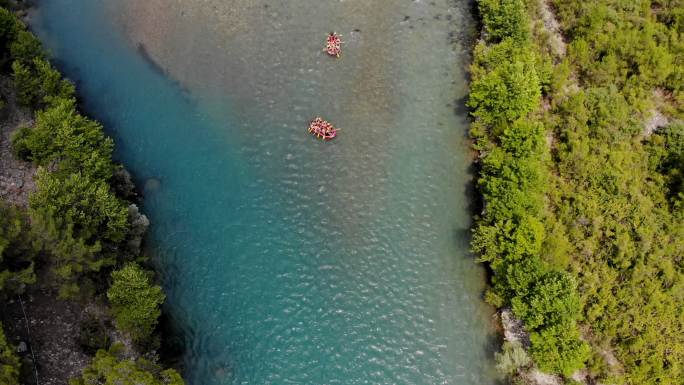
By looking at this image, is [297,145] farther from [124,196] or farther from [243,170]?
[124,196]

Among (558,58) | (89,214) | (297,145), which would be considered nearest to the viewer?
(89,214)

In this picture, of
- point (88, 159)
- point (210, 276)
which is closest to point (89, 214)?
point (88, 159)

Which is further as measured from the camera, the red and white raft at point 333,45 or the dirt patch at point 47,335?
the red and white raft at point 333,45

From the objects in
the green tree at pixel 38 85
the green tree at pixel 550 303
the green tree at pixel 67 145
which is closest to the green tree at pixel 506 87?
the green tree at pixel 550 303

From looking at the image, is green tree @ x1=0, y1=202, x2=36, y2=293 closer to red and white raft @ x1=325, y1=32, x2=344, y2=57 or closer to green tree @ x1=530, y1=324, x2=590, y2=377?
red and white raft @ x1=325, y1=32, x2=344, y2=57

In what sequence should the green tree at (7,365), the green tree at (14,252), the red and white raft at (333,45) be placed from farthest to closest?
1. the red and white raft at (333,45)
2. the green tree at (14,252)
3. the green tree at (7,365)

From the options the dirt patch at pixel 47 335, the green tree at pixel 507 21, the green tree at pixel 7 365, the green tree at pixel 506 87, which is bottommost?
the dirt patch at pixel 47 335

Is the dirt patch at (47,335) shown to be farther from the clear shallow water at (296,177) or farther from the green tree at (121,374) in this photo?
the clear shallow water at (296,177)
